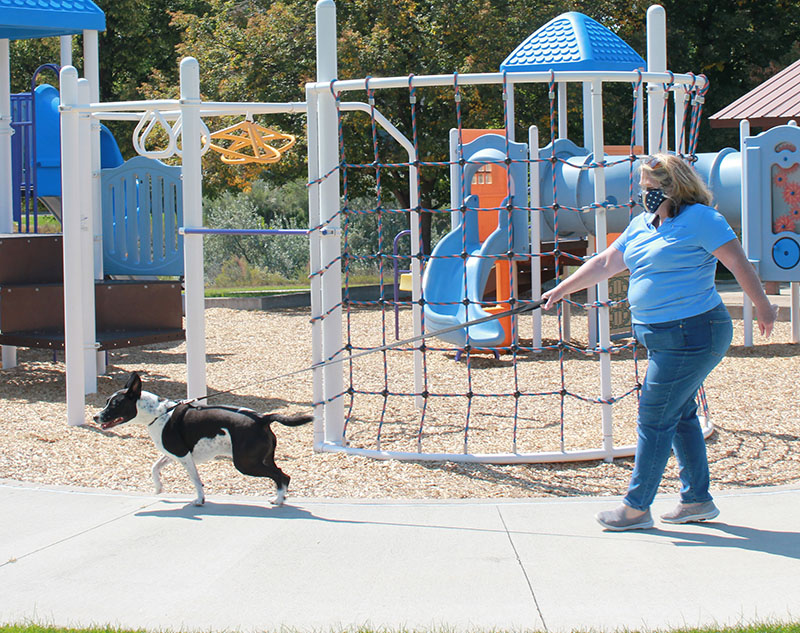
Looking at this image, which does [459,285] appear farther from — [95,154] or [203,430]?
[203,430]

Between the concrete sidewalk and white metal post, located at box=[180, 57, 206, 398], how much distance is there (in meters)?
1.37

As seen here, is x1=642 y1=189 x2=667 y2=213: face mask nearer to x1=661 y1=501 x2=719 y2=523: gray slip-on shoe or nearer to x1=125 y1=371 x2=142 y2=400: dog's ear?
x1=661 y1=501 x2=719 y2=523: gray slip-on shoe

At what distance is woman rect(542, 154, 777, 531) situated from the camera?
13.8 feet

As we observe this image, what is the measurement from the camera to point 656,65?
6164 mm

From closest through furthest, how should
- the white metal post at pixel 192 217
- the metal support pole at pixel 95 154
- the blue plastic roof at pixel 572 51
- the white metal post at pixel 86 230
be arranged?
the white metal post at pixel 192 217, the white metal post at pixel 86 230, the metal support pole at pixel 95 154, the blue plastic roof at pixel 572 51

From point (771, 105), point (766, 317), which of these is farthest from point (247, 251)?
point (766, 317)

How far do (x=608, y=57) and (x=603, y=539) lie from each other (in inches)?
356

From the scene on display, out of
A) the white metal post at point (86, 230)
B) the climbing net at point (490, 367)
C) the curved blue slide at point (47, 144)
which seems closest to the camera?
the climbing net at point (490, 367)

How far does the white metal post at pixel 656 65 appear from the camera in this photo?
6133 mm

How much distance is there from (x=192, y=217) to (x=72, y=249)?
1284mm

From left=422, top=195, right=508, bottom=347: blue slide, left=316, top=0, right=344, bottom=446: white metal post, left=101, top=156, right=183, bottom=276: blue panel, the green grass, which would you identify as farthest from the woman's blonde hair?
left=101, top=156, right=183, bottom=276: blue panel

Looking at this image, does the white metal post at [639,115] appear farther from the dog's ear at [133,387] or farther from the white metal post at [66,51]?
the white metal post at [66,51]

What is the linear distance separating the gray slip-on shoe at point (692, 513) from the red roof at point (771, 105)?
36.4 feet

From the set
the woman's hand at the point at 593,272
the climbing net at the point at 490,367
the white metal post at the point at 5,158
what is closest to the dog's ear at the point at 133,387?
the climbing net at the point at 490,367
